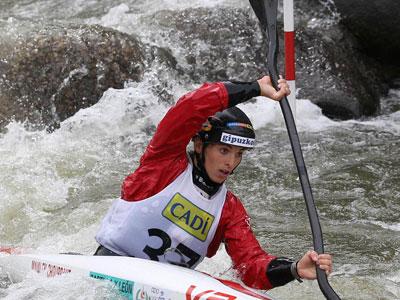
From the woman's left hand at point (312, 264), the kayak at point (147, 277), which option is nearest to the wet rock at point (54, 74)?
the kayak at point (147, 277)

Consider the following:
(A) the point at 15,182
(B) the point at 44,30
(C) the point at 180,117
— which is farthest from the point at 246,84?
(B) the point at 44,30

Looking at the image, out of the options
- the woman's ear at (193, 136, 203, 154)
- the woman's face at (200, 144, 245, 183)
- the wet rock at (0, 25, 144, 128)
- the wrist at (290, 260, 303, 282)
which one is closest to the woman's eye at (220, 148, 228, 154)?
the woman's face at (200, 144, 245, 183)

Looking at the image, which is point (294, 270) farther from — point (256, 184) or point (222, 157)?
point (256, 184)

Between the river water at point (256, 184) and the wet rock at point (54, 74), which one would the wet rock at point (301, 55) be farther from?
the wet rock at point (54, 74)

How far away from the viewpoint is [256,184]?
640 cm

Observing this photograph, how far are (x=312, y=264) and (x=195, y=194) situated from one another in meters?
0.64

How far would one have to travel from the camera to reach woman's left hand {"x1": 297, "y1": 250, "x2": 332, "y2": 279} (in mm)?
3174

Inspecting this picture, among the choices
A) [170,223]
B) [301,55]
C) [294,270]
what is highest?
[170,223]

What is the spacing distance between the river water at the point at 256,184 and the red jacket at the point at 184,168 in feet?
0.47

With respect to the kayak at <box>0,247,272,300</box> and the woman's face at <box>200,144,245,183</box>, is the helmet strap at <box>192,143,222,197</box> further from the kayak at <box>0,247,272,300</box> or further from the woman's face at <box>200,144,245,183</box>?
the kayak at <box>0,247,272,300</box>

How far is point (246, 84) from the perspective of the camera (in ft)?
11.6

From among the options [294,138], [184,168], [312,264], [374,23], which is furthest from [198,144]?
[374,23]

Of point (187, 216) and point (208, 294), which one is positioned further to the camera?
point (187, 216)

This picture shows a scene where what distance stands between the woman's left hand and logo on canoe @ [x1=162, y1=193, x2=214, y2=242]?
0.52m
